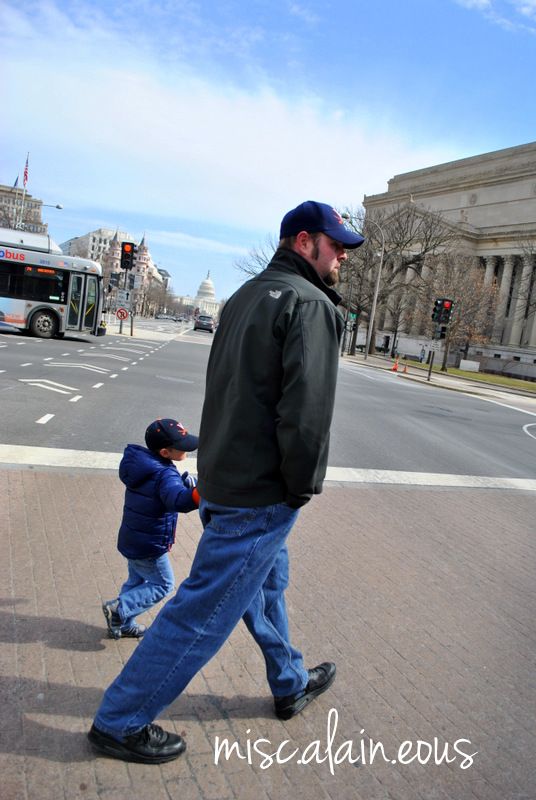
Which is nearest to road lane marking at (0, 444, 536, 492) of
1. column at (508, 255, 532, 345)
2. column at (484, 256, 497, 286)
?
column at (508, 255, 532, 345)

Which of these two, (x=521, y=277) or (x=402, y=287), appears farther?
(x=521, y=277)

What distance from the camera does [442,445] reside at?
1102 centimetres

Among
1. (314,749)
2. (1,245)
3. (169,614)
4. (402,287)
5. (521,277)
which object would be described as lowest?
(314,749)

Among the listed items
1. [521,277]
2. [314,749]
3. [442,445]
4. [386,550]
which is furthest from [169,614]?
[521,277]

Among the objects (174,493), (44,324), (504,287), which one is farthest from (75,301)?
(504,287)

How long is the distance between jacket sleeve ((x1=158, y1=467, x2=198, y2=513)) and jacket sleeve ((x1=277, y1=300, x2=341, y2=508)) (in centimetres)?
81

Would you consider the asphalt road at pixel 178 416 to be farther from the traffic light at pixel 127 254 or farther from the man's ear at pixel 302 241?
the traffic light at pixel 127 254

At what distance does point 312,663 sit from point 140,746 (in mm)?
1120

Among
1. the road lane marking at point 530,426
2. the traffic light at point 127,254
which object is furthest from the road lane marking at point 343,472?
the traffic light at point 127,254

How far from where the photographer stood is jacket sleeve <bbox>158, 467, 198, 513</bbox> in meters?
2.84

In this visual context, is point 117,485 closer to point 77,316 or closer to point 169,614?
point 169,614

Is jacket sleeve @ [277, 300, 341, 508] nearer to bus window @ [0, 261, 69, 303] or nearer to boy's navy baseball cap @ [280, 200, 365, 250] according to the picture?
boy's navy baseball cap @ [280, 200, 365, 250]

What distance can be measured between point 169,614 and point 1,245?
23810 mm

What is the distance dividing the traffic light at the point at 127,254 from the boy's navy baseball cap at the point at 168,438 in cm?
3011
